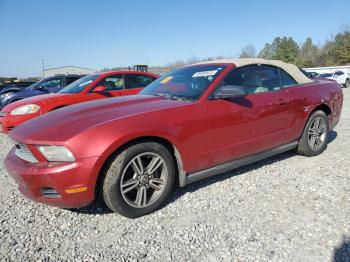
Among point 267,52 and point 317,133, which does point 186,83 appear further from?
point 267,52

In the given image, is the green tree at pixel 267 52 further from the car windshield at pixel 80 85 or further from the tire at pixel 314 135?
the tire at pixel 314 135

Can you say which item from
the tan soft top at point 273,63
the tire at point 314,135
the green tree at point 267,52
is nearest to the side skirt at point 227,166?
the tire at point 314,135

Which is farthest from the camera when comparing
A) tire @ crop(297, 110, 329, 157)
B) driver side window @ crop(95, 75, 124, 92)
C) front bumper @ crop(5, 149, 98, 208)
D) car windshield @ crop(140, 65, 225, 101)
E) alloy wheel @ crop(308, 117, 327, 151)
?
driver side window @ crop(95, 75, 124, 92)

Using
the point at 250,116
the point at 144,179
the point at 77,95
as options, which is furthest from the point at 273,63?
the point at 77,95

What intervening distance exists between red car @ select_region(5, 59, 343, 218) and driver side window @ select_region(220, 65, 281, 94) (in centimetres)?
1

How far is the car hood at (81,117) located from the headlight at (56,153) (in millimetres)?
69

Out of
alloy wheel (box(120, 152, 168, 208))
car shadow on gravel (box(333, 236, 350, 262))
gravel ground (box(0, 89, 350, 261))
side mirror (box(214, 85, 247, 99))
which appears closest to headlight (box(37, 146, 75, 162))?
alloy wheel (box(120, 152, 168, 208))

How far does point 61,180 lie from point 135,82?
5173 mm

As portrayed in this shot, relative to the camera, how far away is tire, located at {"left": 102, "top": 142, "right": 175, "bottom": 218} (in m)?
2.72

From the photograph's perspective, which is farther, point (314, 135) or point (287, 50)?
point (287, 50)

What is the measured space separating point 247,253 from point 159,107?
1.60 meters

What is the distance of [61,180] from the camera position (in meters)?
2.55

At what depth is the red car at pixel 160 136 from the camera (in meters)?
2.61

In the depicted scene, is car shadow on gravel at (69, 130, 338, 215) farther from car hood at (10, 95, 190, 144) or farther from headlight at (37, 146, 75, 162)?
car hood at (10, 95, 190, 144)
